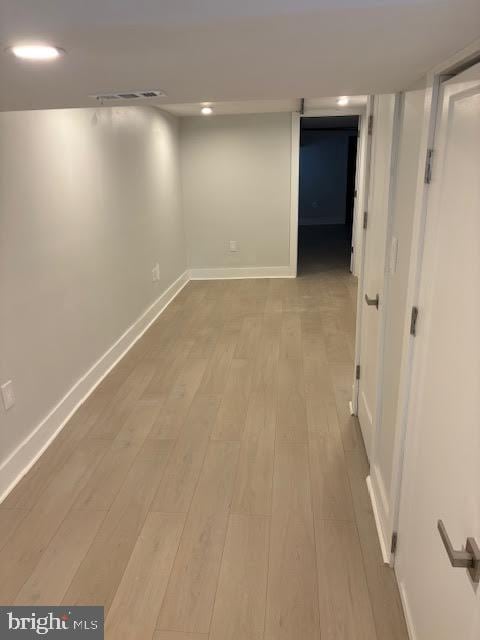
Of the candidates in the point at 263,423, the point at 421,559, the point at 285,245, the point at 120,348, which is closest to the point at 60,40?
the point at 421,559

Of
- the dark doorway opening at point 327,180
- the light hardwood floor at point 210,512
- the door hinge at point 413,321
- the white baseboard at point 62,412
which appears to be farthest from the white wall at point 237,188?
the door hinge at point 413,321

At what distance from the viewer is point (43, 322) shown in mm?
2562

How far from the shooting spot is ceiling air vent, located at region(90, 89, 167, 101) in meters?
1.44

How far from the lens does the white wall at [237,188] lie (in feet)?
18.6

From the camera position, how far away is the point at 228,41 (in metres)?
0.90

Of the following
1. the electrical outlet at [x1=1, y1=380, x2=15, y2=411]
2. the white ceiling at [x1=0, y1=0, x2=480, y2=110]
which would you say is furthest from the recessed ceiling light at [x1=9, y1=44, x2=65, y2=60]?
the electrical outlet at [x1=1, y1=380, x2=15, y2=411]

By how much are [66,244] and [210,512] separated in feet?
6.10

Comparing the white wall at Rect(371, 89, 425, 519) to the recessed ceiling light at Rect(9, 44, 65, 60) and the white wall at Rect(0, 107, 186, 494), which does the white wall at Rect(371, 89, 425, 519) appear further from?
the white wall at Rect(0, 107, 186, 494)

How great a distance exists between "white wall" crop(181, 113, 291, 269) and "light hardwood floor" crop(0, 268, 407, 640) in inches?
111

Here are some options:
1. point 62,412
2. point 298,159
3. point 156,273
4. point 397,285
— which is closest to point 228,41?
point 397,285

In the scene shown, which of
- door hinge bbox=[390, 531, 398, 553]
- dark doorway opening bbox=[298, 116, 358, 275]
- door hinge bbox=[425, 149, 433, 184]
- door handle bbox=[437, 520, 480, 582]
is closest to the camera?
door handle bbox=[437, 520, 480, 582]

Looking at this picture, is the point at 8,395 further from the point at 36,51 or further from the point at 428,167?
the point at 428,167

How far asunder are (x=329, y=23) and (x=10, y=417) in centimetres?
224

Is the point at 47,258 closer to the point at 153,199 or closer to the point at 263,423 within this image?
the point at 263,423
